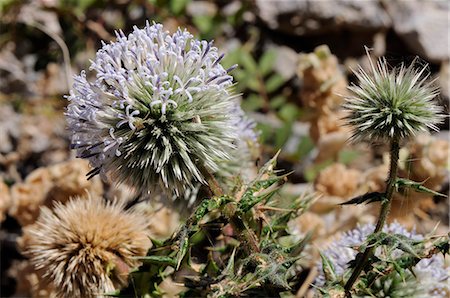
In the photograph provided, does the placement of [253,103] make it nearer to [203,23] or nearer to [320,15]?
[203,23]

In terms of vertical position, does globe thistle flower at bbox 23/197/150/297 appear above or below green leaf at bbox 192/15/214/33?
below

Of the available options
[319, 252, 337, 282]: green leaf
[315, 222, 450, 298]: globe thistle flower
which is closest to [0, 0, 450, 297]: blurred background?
[315, 222, 450, 298]: globe thistle flower

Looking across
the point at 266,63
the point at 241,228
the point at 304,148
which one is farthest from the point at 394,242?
the point at 266,63

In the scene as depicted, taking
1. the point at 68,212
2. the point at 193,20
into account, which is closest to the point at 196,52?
the point at 68,212

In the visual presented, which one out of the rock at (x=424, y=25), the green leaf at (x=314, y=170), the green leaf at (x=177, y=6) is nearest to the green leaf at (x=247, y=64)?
the green leaf at (x=177, y=6)

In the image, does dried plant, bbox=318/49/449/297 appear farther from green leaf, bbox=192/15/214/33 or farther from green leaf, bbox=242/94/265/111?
green leaf, bbox=192/15/214/33

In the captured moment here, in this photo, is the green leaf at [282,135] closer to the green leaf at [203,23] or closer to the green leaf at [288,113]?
the green leaf at [288,113]

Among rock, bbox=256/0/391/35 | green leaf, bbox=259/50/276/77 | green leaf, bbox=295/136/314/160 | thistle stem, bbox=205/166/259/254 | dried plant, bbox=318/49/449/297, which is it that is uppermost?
rock, bbox=256/0/391/35

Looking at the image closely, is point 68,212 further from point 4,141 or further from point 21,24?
point 21,24
